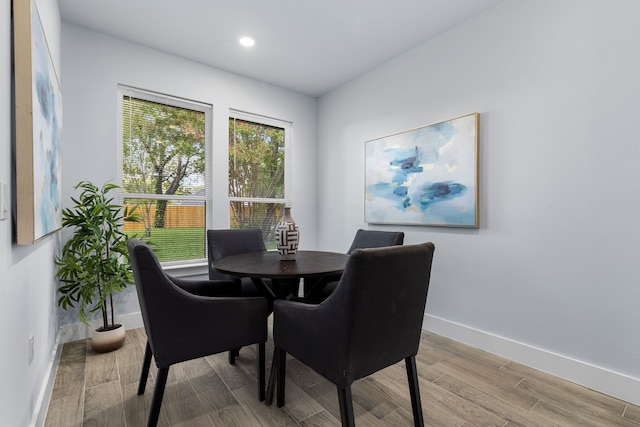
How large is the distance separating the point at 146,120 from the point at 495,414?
3636 mm

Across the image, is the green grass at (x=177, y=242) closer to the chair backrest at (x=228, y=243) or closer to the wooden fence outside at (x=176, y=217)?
the wooden fence outside at (x=176, y=217)

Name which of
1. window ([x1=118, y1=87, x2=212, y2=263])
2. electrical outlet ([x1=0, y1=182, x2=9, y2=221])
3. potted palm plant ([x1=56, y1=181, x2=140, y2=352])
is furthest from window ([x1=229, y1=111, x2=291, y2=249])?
electrical outlet ([x1=0, y1=182, x2=9, y2=221])

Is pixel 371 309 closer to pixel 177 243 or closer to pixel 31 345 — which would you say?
pixel 31 345

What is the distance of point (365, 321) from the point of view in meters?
1.24

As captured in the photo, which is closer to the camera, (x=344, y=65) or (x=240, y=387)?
(x=240, y=387)

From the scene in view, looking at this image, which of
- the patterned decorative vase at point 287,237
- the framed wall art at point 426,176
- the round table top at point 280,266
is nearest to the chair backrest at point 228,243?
the round table top at point 280,266

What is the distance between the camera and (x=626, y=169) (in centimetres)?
177

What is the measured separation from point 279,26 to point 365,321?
2537 mm

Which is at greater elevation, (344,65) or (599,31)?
(344,65)

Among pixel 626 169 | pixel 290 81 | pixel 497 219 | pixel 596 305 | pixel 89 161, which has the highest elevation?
pixel 290 81

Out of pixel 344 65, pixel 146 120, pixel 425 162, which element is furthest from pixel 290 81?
pixel 425 162

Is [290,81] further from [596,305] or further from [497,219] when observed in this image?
[596,305]

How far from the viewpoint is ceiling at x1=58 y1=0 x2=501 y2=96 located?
2.36 metres

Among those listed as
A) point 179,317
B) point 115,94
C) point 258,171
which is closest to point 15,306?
point 179,317
